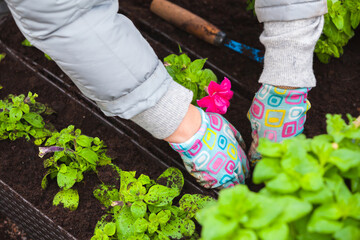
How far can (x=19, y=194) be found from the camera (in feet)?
4.36

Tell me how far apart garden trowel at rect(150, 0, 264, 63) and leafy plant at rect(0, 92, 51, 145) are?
0.71 metres

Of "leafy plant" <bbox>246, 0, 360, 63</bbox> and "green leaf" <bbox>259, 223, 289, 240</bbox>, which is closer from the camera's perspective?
"green leaf" <bbox>259, 223, 289, 240</bbox>

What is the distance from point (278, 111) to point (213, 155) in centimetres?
24

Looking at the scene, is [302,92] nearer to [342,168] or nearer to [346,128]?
[346,128]

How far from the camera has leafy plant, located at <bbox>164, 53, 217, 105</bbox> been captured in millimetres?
1344

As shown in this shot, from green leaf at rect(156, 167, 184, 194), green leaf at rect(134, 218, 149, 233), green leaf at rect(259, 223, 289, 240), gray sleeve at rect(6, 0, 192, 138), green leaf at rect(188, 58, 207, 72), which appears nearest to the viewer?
green leaf at rect(259, 223, 289, 240)

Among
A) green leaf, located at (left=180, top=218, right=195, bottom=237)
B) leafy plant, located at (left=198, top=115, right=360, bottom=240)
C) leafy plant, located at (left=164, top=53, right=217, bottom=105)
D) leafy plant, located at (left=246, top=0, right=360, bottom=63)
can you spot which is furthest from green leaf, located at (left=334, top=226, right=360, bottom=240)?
leafy plant, located at (left=246, top=0, right=360, bottom=63)

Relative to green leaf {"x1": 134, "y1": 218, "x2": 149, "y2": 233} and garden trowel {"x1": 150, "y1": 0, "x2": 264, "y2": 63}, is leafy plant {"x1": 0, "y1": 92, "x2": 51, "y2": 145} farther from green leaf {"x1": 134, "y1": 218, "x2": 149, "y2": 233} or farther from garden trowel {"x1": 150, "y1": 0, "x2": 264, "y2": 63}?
garden trowel {"x1": 150, "y1": 0, "x2": 264, "y2": 63}

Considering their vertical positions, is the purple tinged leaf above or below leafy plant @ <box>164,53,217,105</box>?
below

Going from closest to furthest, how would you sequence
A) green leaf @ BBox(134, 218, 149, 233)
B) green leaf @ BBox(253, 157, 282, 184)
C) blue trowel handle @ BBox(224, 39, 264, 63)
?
1. green leaf @ BBox(253, 157, 282, 184)
2. green leaf @ BBox(134, 218, 149, 233)
3. blue trowel handle @ BBox(224, 39, 264, 63)

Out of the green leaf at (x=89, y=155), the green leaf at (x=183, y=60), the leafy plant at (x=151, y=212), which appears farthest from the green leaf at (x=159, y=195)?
the green leaf at (x=183, y=60)

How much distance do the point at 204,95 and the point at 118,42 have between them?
1.38ft

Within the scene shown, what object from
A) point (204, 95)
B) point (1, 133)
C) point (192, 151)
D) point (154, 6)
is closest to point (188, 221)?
point (192, 151)

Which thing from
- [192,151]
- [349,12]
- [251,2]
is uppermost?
[349,12]
